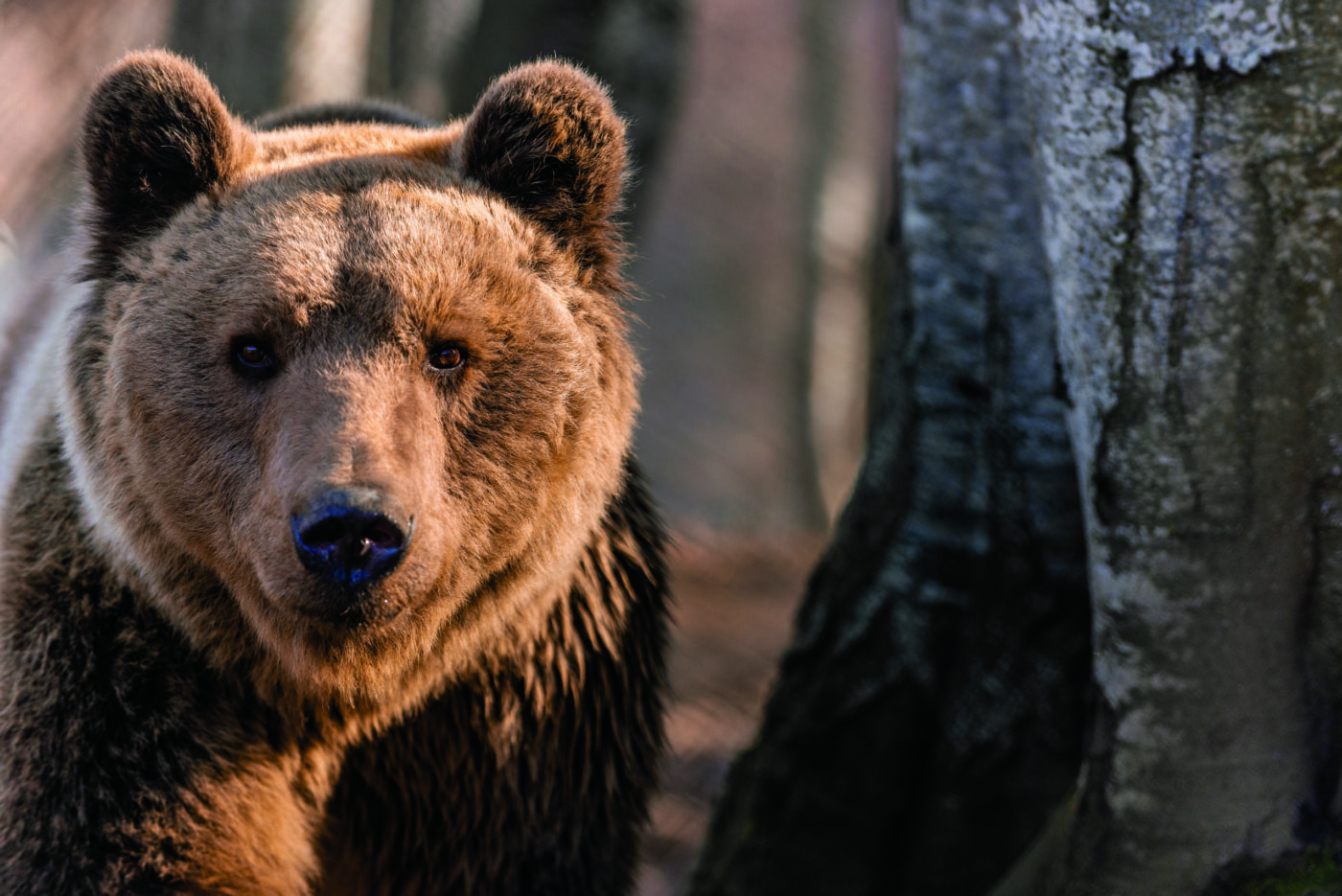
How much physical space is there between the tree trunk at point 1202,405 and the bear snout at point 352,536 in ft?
4.72

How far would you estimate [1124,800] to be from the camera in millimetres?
2557

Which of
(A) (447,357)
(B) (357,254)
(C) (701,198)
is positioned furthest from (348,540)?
(C) (701,198)

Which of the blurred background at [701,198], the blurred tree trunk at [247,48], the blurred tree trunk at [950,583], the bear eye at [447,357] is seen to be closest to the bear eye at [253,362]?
the bear eye at [447,357]

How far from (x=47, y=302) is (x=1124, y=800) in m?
3.66

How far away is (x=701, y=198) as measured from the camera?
15477 millimetres

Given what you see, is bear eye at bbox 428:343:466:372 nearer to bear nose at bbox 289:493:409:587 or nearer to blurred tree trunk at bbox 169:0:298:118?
bear nose at bbox 289:493:409:587

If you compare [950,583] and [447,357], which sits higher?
[447,357]

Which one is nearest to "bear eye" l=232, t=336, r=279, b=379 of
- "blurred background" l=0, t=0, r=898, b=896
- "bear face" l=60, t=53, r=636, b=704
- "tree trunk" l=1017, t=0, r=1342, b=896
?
"bear face" l=60, t=53, r=636, b=704

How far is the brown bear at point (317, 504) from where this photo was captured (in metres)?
2.41

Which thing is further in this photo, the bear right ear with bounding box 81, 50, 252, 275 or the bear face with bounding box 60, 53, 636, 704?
the bear right ear with bounding box 81, 50, 252, 275

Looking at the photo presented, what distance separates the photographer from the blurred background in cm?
527

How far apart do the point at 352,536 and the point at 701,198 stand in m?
13.7

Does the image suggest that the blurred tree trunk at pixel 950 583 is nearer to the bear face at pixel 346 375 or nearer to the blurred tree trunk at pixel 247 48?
the bear face at pixel 346 375

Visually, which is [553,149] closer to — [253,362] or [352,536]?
[253,362]
